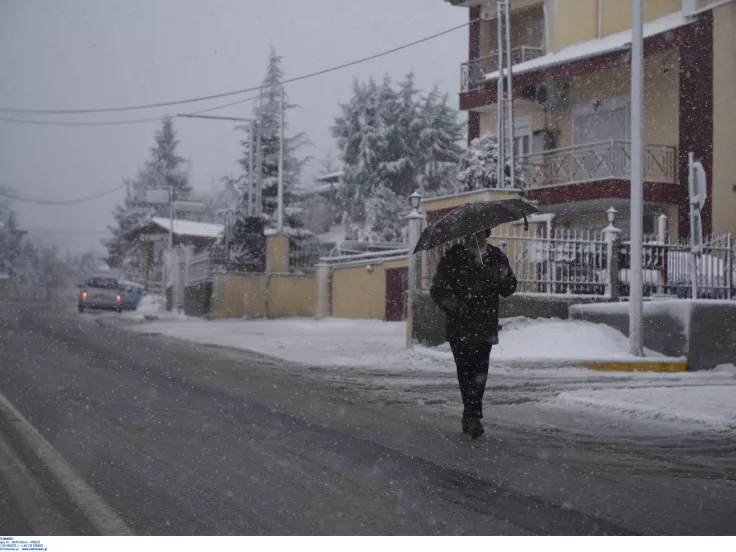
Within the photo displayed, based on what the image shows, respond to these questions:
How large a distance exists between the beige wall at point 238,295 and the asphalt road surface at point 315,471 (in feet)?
60.9

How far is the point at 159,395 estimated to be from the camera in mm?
8906

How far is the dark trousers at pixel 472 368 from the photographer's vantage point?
22.1 ft

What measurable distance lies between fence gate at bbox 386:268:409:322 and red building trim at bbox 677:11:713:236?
7381 millimetres

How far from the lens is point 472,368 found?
22.2ft

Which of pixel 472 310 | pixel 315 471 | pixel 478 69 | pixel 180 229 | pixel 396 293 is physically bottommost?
pixel 315 471

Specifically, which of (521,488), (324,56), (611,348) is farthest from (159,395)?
(611,348)

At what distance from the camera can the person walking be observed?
6.74m

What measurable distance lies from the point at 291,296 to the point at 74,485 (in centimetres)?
2400

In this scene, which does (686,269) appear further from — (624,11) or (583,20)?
(583,20)

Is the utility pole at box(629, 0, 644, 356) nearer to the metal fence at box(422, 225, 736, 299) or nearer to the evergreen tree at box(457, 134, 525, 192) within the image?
the metal fence at box(422, 225, 736, 299)

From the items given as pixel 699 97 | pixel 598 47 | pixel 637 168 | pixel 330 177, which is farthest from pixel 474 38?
pixel 330 177

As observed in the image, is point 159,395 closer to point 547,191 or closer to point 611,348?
point 611,348

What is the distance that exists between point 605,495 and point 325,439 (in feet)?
7.54

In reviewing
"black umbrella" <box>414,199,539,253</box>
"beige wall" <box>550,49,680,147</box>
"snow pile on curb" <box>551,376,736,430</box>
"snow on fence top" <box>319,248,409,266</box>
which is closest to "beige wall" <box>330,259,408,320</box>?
"snow on fence top" <box>319,248,409,266</box>
